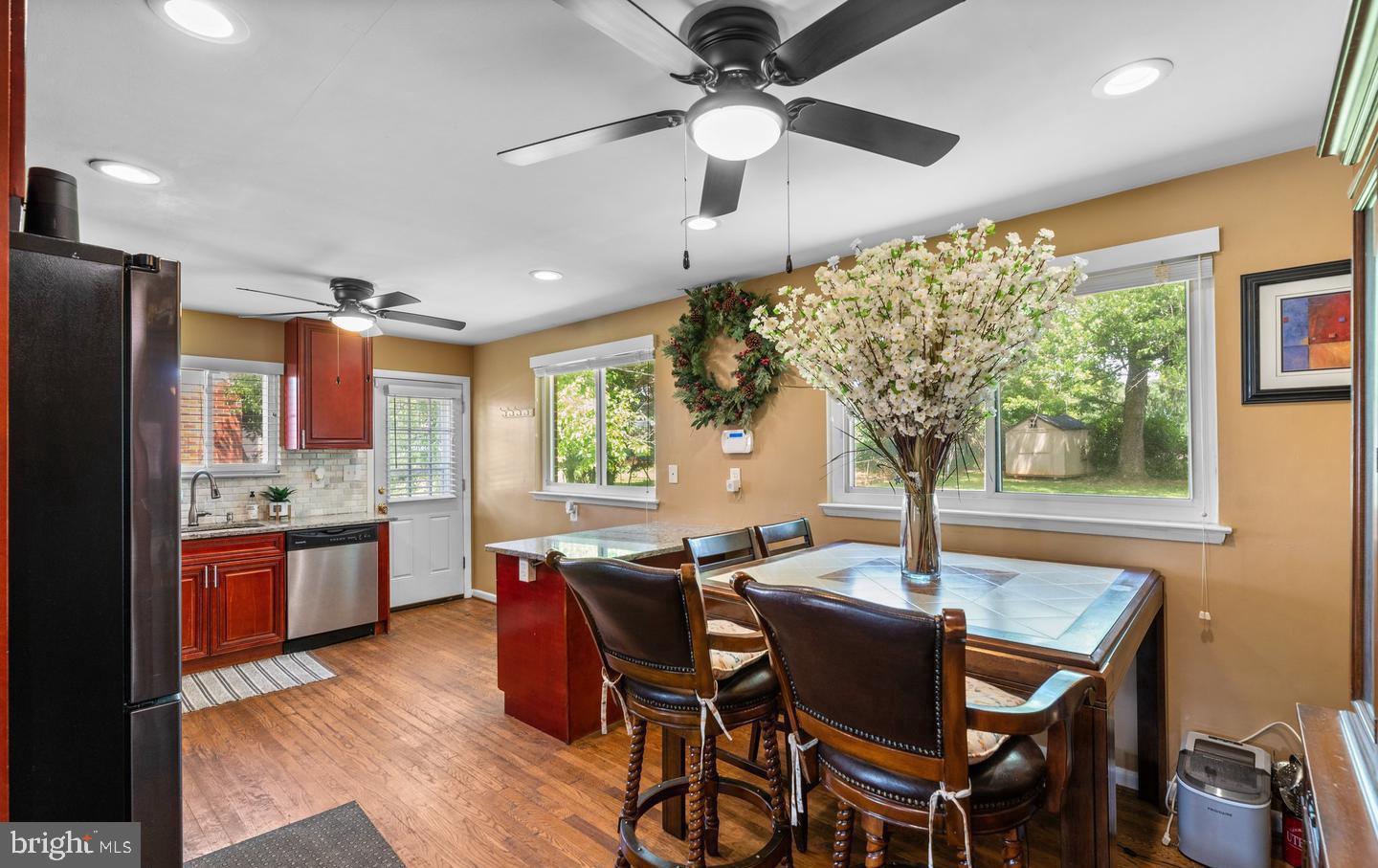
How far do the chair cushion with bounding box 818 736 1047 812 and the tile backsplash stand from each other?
4.81 metres

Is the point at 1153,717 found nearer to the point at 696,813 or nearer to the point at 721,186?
the point at 696,813

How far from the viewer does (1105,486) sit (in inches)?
103

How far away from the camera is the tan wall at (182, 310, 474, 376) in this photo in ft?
14.7

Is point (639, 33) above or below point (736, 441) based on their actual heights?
above

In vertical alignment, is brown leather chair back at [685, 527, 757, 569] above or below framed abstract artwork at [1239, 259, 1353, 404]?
below

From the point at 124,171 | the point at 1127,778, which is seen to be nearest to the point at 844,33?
the point at 124,171

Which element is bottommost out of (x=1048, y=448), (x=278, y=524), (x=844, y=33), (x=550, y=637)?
(x=550, y=637)

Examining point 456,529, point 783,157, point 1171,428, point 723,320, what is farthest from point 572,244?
point 456,529

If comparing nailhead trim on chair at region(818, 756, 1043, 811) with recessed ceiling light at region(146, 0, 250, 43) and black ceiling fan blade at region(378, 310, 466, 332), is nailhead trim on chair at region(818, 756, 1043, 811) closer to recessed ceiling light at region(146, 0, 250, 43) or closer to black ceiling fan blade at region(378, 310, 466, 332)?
recessed ceiling light at region(146, 0, 250, 43)

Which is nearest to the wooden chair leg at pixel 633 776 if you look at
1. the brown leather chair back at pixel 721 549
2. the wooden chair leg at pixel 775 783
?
the wooden chair leg at pixel 775 783

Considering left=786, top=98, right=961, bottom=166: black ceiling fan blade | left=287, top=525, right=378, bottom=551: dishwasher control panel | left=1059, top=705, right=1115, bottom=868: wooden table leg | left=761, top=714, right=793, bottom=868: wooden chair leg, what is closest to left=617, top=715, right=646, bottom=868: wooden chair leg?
left=761, top=714, right=793, bottom=868: wooden chair leg

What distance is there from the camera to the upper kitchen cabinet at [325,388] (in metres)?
4.70

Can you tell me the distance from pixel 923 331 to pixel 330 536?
4378 millimetres

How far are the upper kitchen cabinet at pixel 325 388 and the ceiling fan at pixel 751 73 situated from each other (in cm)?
382
